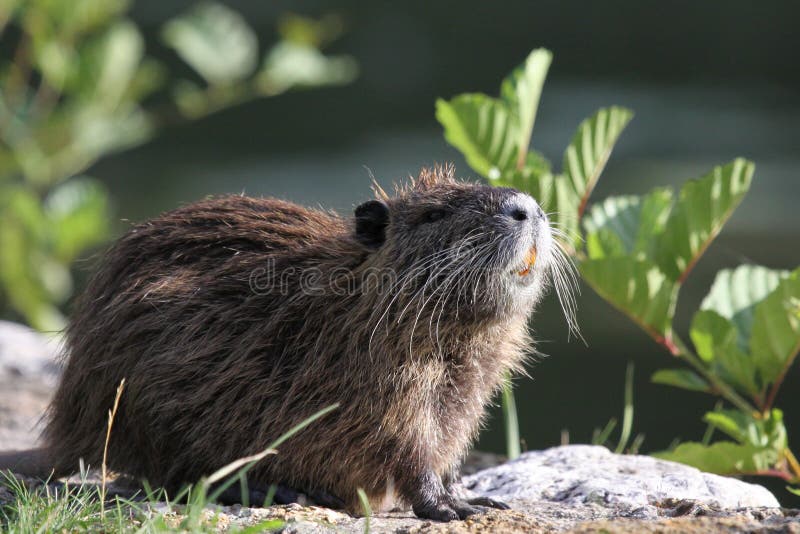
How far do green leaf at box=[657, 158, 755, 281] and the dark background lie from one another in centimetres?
436

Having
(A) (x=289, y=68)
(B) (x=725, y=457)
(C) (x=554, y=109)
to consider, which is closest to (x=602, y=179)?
(C) (x=554, y=109)

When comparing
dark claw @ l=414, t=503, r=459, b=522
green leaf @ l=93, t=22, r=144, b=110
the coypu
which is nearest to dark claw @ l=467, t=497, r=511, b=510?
the coypu

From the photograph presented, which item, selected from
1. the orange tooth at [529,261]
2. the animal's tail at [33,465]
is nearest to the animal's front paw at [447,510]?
the orange tooth at [529,261]

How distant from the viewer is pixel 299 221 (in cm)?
366

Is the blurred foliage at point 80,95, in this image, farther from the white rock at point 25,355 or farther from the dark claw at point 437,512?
the dark claw at point 437,512

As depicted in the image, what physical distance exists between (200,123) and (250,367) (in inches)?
277

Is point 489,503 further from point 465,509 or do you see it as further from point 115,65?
point 115,65

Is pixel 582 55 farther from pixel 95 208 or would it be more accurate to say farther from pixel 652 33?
pixel 95 208

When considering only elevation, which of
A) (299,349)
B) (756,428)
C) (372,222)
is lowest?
(756,428)

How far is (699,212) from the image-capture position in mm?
3562

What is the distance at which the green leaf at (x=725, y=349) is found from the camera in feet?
11.7

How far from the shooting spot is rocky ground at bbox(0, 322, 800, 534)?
2.59 meters

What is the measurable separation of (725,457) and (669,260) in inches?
25.8

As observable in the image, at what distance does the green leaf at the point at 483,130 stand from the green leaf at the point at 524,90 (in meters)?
0.02
